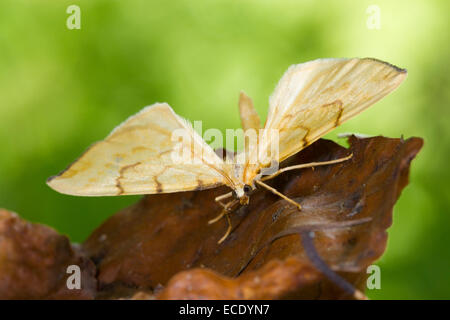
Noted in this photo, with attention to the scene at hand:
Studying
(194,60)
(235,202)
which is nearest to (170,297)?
(235,202)

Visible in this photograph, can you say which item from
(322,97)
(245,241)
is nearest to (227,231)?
(245,241)

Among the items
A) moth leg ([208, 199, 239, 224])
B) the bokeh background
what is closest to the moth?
moth leg ([208, 199, 239, 224])

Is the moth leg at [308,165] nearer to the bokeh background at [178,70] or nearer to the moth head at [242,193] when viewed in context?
the moth head at [242,193]

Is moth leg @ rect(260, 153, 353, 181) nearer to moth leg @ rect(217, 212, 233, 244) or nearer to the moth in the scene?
the moth

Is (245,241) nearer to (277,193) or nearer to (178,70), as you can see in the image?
(277,193)
